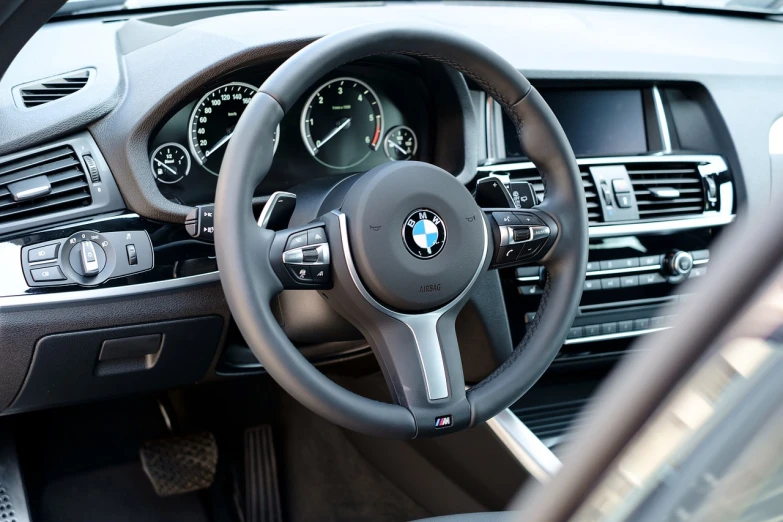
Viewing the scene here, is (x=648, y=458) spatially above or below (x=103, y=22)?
below

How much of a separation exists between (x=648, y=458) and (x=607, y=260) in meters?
1.38

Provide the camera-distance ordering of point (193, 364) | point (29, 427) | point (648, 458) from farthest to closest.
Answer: point (29, 427) < point (193, 364) < point (648, 458)

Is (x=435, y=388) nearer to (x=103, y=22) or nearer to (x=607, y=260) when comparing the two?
(x=607, y=260)

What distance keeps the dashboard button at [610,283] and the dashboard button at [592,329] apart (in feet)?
0.30

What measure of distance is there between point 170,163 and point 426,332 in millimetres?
581

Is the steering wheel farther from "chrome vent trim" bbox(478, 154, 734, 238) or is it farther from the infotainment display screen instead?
the infotainment display screen

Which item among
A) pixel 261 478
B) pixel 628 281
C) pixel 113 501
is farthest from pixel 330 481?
pixel 628 281

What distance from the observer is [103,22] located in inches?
66.1

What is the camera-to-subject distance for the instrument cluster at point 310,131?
153 centimetres

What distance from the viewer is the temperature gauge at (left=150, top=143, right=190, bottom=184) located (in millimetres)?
1514

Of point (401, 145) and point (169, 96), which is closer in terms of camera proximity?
point (169, 96)

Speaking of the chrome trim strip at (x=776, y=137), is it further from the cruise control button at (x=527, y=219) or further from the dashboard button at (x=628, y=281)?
the cruise control button at (x=527, y=219)

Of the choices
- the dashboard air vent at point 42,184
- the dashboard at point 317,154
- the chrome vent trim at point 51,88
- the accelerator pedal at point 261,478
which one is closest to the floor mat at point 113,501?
the accelerator pedal at point 261,478

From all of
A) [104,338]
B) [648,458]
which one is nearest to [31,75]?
[104,338]
